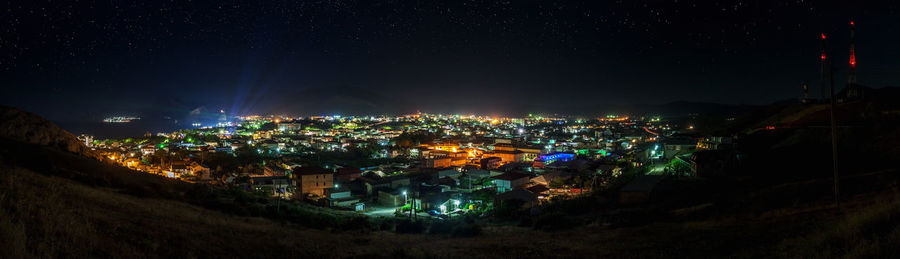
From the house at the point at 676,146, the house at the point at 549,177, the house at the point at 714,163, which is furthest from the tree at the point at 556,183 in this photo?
the house at the point at 676,146

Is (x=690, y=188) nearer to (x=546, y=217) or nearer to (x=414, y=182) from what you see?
(x=546, y=217)

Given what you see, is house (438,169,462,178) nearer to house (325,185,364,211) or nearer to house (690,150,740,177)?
house (325,185,364,211)

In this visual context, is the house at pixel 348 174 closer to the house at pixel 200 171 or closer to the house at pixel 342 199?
the house at pixel 342 199

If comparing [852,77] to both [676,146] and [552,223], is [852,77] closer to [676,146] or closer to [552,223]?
[676,146]

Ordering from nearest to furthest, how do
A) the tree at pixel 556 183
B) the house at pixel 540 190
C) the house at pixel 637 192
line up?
the house at pixel 637 192 → the house at pixel 540 190 → the tree at pixel 556 183

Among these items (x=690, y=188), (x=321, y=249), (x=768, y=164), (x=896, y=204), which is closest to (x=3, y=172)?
(x=321, y=249)

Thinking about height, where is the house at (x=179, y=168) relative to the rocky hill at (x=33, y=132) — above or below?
below
